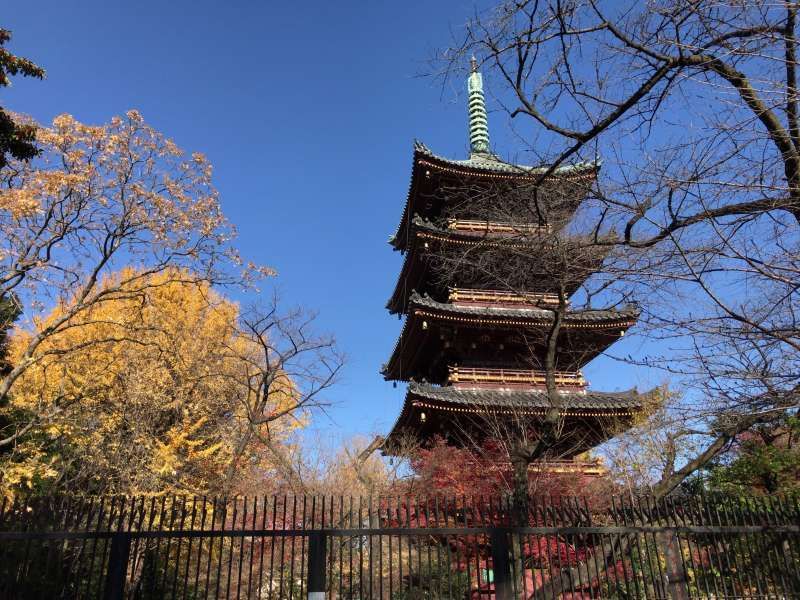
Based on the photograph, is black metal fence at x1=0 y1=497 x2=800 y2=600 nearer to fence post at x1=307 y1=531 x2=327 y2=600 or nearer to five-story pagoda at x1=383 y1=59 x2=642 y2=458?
fence post at x1=307 y1=531 x2=327 y2=600

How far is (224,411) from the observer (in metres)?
21.9

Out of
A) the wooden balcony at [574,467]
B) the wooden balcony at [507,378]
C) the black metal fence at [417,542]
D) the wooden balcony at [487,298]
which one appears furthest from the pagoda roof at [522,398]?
the black metal fence at [417,542]

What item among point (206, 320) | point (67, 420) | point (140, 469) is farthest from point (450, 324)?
point (206, 320)

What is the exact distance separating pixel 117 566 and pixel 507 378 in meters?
11.1

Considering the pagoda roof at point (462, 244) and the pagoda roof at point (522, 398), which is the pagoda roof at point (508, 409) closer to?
the pagoda roof at point (522, 398)

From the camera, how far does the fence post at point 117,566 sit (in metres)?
5.20

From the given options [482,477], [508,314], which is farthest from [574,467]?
[508,314]

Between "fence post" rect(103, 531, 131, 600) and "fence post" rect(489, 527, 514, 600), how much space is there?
3.73 metres

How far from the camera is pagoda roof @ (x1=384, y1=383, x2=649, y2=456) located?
13.0m

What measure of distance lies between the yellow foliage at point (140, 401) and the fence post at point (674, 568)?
10310mm

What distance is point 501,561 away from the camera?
5484mm

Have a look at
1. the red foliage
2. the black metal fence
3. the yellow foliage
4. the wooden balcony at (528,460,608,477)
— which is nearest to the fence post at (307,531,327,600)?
the black metal fence

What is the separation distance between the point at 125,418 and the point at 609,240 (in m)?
16.2

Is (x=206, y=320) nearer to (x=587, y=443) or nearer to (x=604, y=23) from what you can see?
(x=587, y=443)
